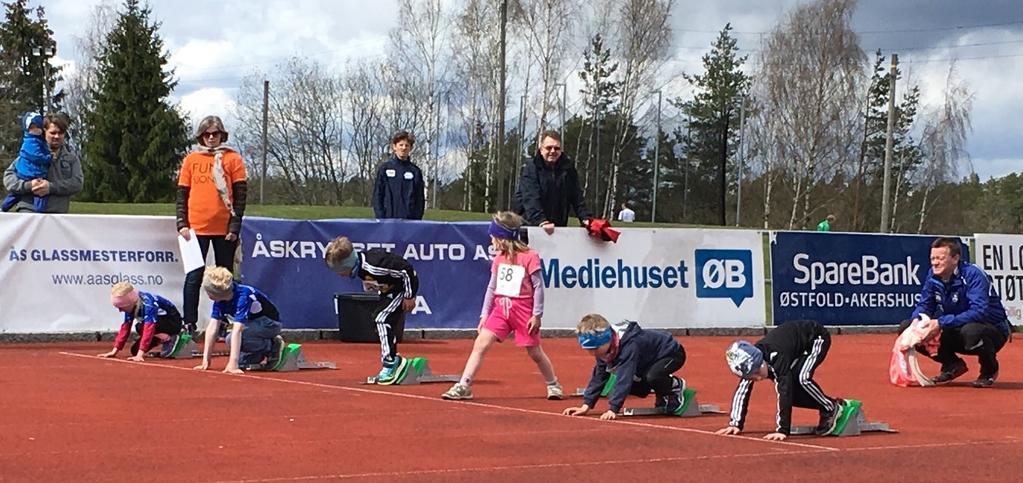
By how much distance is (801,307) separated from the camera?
65.5 ft

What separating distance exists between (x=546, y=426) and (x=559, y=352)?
658 centimetres

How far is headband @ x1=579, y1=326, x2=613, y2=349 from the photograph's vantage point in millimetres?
9672

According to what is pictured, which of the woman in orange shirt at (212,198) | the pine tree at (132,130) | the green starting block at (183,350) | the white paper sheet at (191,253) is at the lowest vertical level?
the green starting block at (183,350)

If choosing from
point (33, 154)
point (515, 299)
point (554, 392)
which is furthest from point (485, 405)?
point (33, 154)

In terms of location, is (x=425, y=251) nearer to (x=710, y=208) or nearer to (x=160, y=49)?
(x=160, y=49)

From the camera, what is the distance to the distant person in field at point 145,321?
13.1 m

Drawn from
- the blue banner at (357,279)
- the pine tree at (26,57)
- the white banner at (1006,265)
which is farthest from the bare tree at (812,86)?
the blue banner at (357,279)

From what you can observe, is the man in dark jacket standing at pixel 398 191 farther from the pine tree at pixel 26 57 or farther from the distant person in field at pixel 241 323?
the pine tree at pixel 26 57

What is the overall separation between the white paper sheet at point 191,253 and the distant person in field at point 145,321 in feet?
4.16

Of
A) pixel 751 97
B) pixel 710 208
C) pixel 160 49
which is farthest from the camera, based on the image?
pixel 710 208

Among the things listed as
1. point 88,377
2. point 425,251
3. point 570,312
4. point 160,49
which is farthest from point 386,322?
point 160,49

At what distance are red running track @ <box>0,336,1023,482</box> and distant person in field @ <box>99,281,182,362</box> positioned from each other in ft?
1.24

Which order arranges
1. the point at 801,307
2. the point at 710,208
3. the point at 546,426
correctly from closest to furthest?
1. the point at 546,426
2. the point at 801,307
3. the point at 710,208

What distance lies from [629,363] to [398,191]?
787 cm
